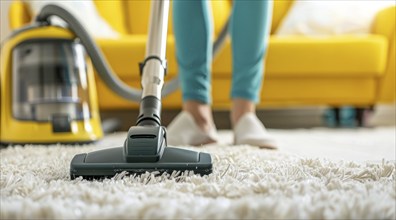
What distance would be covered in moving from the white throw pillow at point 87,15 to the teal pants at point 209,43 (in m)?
0.58

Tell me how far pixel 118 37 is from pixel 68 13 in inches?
30.7

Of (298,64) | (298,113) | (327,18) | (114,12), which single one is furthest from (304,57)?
(298,113)

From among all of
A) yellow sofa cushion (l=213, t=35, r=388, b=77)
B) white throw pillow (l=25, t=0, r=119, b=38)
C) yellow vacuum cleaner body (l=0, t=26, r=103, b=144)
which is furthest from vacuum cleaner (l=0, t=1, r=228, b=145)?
yellow sofa cushion (l=213, t=35, r=388, b=77)

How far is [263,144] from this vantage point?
1.11 meters

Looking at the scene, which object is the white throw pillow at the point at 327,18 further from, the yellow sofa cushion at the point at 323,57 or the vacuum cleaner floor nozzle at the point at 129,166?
the vacuum cleaner floor nozzle at the point at 129,166

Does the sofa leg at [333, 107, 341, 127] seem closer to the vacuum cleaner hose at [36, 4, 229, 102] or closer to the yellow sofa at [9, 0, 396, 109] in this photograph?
the yellow sofa at [9, 0, 396, 109]

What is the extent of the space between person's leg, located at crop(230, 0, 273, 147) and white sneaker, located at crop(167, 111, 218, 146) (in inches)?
3.0

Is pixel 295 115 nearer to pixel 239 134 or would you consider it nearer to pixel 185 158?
pixel 239 134

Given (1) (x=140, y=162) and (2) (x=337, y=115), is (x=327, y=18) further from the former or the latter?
(1) (x=140, y=162)

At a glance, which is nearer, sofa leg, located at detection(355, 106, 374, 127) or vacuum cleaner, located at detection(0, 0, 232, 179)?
vacuum cleaner, located at detection(0, 0, 232, 179)

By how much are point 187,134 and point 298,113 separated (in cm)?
185

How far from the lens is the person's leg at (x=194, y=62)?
114 cm

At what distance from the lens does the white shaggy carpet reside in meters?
0.44

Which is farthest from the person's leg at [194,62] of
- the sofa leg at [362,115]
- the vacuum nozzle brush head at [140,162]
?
the sofa leg at [362,115]
